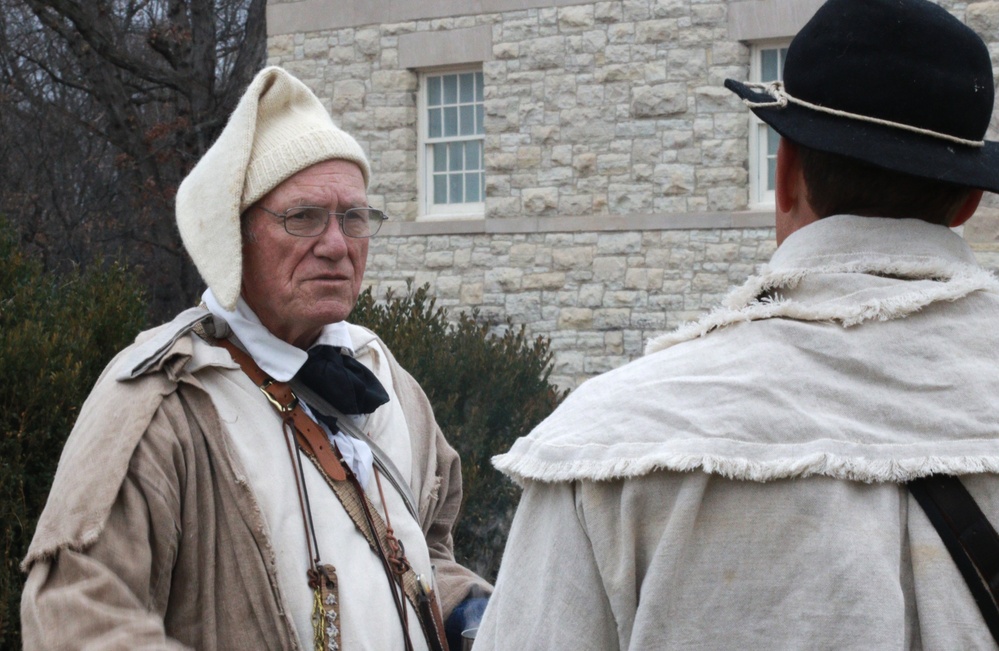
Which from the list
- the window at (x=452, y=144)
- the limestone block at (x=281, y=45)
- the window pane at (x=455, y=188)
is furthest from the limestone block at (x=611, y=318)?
the limestone block at (x=281, y=45)

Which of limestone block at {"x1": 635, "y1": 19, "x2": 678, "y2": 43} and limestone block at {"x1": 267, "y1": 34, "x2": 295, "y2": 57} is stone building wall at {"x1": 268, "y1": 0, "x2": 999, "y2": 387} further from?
limestone block at {"x1": 267, "y1": 34, "x2": 295, "y2": 57}

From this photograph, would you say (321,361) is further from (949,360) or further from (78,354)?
(78,354)

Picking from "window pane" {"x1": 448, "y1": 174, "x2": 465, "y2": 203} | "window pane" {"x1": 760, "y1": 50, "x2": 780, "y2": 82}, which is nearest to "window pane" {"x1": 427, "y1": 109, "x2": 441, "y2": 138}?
"window pane" {"x1": 448, "y1": 174, "x2": 465, "y2": 203}

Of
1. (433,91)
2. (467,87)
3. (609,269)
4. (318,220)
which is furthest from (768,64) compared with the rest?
(318,220)

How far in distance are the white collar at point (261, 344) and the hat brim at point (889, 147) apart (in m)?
1.49

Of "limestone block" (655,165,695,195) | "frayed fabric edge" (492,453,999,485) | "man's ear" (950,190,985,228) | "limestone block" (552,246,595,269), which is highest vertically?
"limestone block" (655,165,695,195)

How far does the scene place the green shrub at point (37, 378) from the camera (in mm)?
4309

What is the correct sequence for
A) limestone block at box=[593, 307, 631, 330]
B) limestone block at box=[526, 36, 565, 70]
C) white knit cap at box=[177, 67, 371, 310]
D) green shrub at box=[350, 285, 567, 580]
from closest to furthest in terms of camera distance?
1. white knit cap at box=[177, 67, 371, 310]
2. green shrub at box=[350, 285, 567, 580]
3. limestone block at box=[593, 307, 631, 330]
4. limestone block at box=[526, 36, 565, 70]

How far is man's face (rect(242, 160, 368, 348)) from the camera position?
9.60ft

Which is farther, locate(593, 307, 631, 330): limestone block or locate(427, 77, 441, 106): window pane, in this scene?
locate(427, 77, 441, 106): window pane

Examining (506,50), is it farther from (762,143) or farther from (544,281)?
(762,143)

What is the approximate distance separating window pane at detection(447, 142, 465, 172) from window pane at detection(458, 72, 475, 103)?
461 mm

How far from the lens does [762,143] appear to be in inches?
450

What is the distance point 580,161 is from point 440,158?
5.63ft
